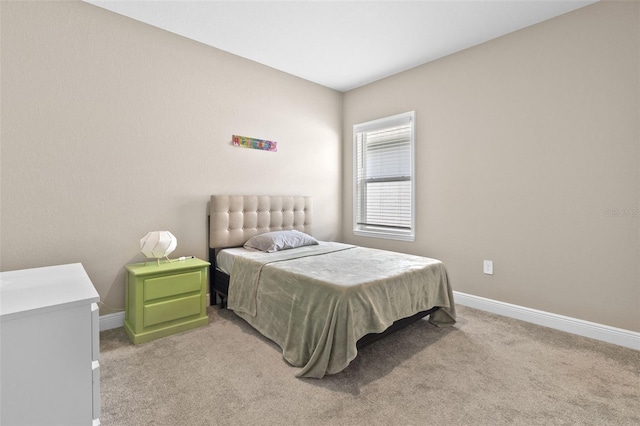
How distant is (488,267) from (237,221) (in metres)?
2.62

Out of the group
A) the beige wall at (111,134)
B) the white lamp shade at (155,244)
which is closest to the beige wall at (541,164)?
the beige wall at (111,134)

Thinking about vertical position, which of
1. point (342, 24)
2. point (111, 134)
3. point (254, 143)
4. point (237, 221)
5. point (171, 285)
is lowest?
point (171, 285)

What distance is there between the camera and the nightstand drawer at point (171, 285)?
2373 mm

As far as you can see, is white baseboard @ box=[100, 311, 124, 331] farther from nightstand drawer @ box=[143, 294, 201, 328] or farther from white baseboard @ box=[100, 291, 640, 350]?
nightstand drawer @ box=[143, 294, 201, 328]

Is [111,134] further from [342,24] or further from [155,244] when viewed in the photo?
[342,24]

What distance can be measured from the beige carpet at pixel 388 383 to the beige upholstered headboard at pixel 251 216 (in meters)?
1.01

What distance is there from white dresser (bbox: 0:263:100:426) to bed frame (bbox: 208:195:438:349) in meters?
1.62

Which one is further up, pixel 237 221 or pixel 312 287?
pixel 237 221

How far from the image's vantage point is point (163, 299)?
245 centimetres

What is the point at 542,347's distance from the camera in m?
2.30

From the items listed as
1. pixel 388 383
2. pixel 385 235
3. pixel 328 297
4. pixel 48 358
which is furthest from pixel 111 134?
pixel 385 235

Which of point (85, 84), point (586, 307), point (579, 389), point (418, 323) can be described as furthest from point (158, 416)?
point (586, 307)

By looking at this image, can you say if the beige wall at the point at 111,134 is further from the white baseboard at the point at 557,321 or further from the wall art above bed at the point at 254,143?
the white baseboard at the point at 557,321

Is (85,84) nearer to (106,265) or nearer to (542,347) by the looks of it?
(106,265)
